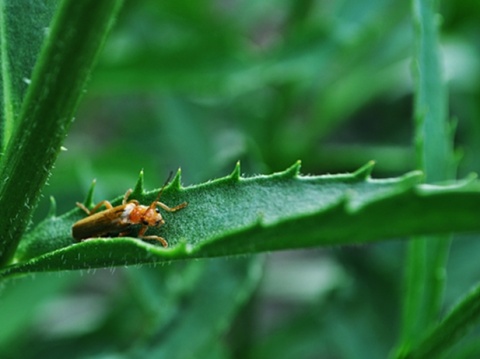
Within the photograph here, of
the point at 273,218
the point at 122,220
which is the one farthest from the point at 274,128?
the point at 273,218

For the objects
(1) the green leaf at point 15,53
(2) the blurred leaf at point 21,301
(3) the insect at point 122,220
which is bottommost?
(3) the insect at point 122,220

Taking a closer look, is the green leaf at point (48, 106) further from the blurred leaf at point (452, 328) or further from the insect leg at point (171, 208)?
the blurred leaf at point (452, 328)

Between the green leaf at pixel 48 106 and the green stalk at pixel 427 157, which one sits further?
the green stalk at pixel 427 157

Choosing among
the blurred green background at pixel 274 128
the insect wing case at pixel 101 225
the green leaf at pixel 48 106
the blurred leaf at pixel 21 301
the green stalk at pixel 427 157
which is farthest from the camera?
the blurred green background at pixel 274 128

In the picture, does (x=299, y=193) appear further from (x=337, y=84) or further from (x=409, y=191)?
(x=337, y=84)

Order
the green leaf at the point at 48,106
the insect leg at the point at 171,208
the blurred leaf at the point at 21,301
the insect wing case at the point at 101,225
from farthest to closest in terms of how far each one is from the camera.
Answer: the blurred leaf at the point at 21,301
the insect wing case at the point at 101,225
the insect leg at the point at 171,208
the green leaf at the point at 48,106

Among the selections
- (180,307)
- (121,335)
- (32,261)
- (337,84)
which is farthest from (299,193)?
(337,84)

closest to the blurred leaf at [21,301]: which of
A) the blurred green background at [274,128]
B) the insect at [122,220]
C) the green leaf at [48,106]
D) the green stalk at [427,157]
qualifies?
the blurred green background at [274,128]

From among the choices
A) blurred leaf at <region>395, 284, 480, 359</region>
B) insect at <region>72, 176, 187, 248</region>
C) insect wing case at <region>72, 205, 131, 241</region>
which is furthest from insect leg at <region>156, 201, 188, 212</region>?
blurred leaf at <region>395, 284, 480, 359</region>
